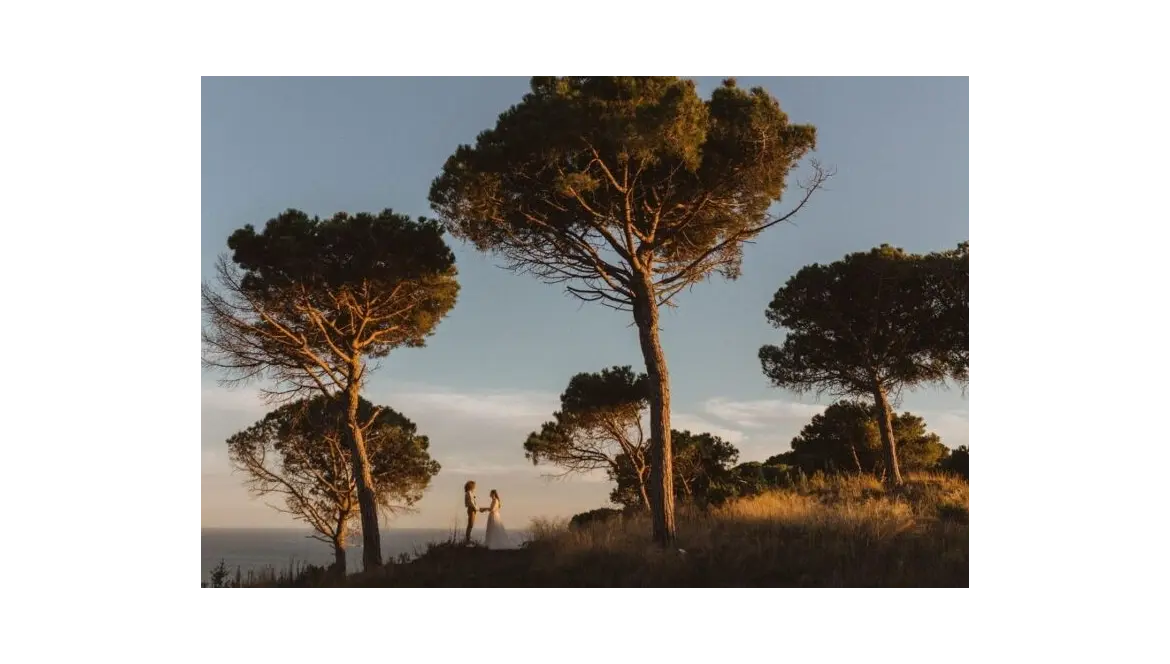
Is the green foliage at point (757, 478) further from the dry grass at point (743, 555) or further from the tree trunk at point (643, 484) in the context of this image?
the dry grass at point (743, 555)

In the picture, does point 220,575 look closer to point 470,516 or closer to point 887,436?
point 470,516

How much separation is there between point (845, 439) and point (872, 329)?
3124mm

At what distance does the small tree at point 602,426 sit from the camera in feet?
48.2

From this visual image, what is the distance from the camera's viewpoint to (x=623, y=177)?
962 centimetres

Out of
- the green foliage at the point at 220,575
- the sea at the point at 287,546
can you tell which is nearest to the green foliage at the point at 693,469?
the sea at the point at 287,546

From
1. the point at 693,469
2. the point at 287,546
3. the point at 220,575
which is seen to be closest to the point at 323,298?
the point at 287,546

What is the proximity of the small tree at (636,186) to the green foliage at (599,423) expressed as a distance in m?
4.57
